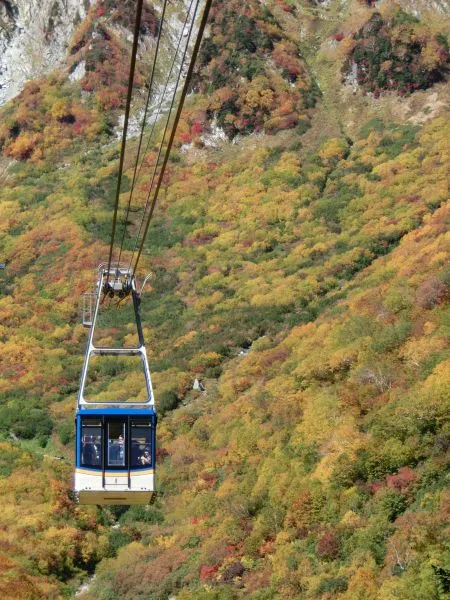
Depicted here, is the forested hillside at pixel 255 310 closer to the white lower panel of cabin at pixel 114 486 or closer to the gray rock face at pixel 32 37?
the gray rock face at pixel 32 37

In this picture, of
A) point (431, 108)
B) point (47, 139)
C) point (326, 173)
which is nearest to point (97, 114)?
point (47, 139)

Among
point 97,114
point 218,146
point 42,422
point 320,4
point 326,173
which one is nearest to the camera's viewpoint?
point 42,422

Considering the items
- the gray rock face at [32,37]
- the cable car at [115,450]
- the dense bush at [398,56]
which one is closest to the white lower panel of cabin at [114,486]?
the cable car at [115,450]

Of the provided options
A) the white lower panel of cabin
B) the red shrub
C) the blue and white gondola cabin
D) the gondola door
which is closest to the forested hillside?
the red shrub

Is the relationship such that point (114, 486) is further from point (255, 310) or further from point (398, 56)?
point (398, 56)

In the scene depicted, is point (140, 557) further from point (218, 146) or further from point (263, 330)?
point (218, 146)

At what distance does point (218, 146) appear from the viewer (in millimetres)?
93375

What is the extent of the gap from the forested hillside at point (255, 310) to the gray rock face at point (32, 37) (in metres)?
3.82

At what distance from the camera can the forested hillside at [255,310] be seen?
40.5 m

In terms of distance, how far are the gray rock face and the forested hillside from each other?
3815 millimetres

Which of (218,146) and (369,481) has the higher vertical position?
(218,146)

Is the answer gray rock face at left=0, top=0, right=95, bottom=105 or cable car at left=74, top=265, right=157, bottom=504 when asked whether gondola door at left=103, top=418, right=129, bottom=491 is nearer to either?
cable car at left=74, top=265, right=157, bottom=504

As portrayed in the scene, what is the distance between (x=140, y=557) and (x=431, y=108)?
6169 cm

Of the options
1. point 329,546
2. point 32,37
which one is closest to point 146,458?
A: point 329,546
